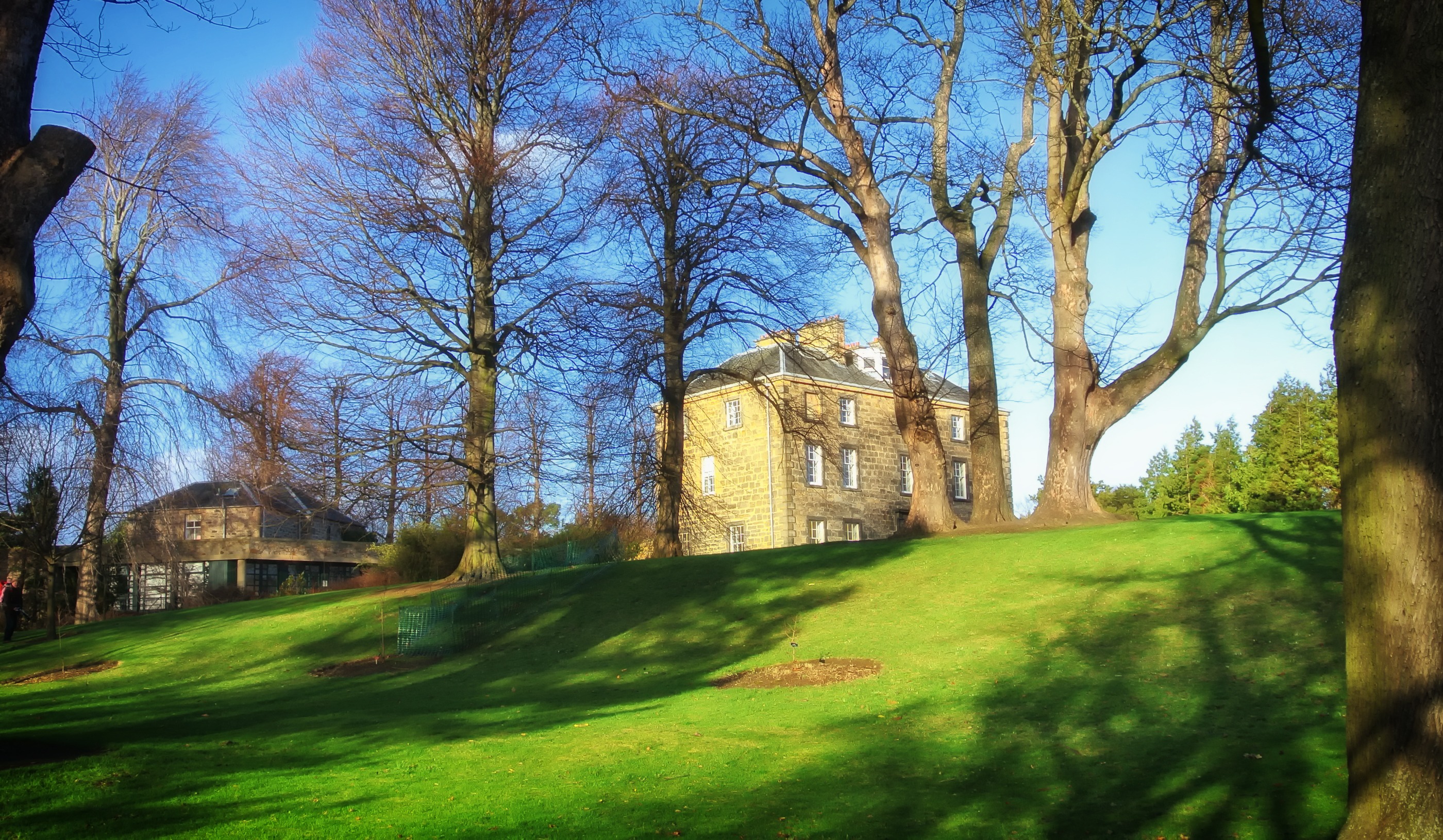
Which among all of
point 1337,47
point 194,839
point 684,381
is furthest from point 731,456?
point 194,839

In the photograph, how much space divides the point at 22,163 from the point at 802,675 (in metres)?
11.4

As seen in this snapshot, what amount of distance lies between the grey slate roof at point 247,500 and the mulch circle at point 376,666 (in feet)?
13.0

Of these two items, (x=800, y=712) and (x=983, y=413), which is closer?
(x=800, y=712)

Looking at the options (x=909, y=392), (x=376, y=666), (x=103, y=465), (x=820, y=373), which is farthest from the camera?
(x=820, y=373)

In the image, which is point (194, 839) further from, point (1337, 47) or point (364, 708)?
point (1337, 47)

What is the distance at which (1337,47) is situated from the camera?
1088 centimetres

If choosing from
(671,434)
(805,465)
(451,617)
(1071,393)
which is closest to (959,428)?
(805,465)

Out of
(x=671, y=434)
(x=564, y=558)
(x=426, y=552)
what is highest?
(x=671, y=434)

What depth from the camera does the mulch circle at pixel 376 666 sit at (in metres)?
19.3

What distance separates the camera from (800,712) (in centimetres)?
1264

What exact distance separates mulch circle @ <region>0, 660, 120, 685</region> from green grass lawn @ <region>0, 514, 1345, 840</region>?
28.4 inches

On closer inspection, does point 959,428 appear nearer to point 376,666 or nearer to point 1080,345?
point 1080,345

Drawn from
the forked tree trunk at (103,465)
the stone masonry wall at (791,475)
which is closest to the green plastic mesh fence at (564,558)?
the forked tree trunk at (103,465)

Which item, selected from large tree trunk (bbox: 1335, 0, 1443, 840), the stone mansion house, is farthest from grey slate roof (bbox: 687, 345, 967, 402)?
large tree trunk (bbox: 1335, 0, 1443, 840)
